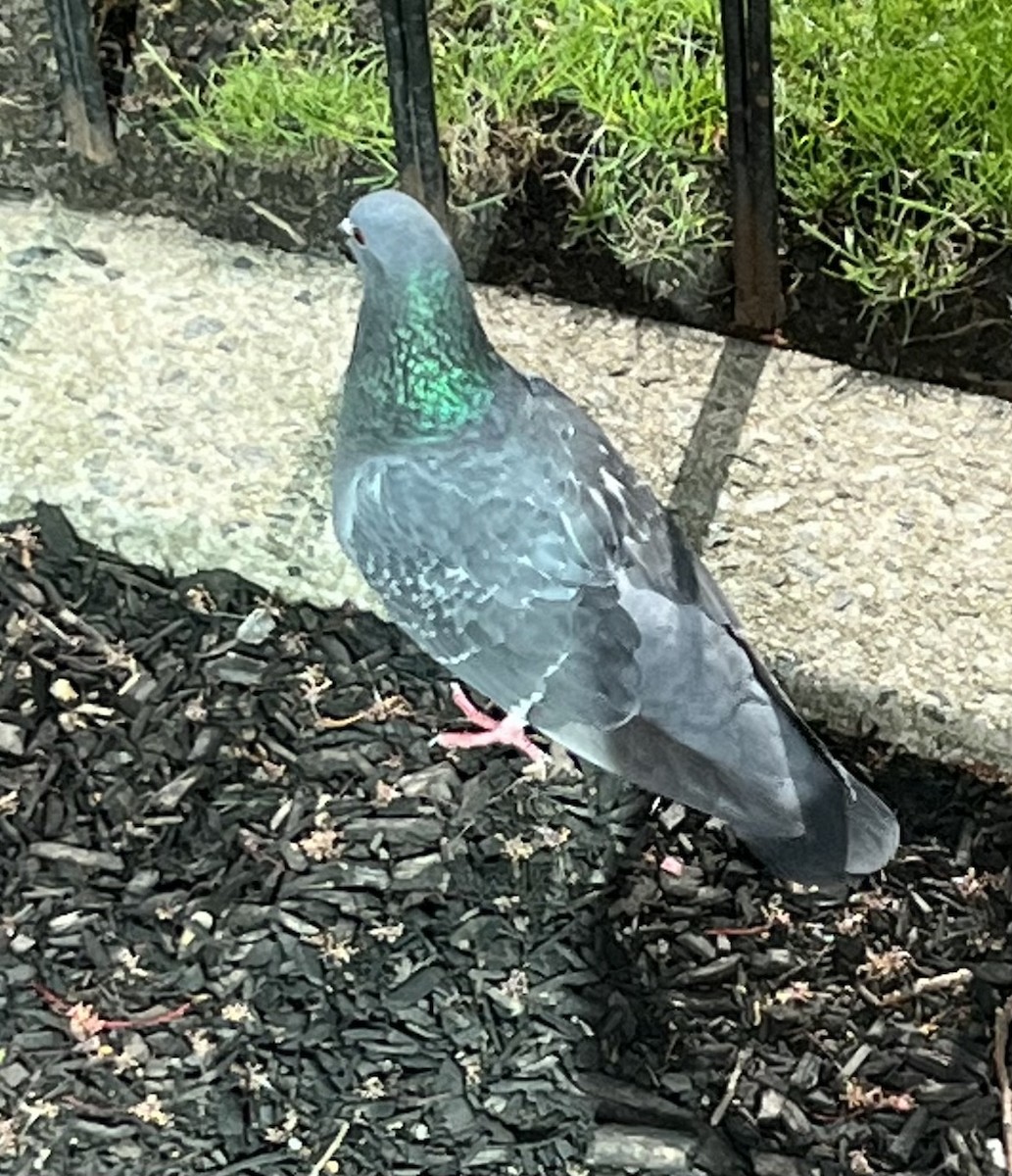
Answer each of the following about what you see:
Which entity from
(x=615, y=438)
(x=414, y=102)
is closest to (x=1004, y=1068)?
(x=615, y=438)

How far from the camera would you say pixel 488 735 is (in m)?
2.64

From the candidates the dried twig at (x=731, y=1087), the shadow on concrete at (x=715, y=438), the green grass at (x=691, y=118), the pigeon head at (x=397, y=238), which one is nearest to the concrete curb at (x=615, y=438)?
the shadow on concrete at (x=715, y=438)

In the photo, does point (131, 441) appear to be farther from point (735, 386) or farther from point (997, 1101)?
point (997, 1101)

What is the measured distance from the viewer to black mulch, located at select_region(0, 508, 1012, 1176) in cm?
235

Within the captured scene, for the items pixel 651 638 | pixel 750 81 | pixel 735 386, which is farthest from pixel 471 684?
pixel 750 81

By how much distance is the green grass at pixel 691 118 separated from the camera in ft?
10.6

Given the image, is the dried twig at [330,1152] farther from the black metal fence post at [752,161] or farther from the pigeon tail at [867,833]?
the black metal fence post at [752,161]

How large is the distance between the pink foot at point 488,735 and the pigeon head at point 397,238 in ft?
2.08

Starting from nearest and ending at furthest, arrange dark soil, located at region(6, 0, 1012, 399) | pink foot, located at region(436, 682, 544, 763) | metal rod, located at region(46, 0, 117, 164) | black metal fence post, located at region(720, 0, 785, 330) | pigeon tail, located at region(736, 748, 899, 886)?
pigeon tail, located at region(736, 748, 899, 886) < pink foot, located at region(436, 682, 544, 763) < black metal fence post, located at region(720, 0, 785, 330) < dark soil, located at region(6, 0, 1012, 399) < metal rod, located at region(46, 0, 117, 164)

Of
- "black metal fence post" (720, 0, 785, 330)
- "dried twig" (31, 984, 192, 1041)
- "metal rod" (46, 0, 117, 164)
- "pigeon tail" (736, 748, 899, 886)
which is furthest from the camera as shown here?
"metal rod" (46, 0, 117, 164)

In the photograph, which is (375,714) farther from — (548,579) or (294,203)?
(294,203)

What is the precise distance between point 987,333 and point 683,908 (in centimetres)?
117

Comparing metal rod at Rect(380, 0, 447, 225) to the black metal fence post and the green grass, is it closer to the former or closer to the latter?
the green grass

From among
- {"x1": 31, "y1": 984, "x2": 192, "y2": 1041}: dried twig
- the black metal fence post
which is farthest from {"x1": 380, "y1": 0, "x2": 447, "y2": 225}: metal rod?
{"x1": 31, "y1": 984, "x2": 192, "y2": 1041}: dried twig
